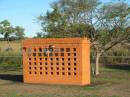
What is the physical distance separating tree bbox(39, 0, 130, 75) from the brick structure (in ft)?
11.5

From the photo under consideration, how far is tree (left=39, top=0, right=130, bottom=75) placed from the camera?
2320 centimetres

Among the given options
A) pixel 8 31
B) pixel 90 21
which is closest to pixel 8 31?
pixel 8 31

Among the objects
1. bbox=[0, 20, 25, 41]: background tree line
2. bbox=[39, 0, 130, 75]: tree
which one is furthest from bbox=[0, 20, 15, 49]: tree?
bbox=[39, 0, 130, 75]: tree

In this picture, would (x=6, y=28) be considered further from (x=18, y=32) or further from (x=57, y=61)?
(x=57, y=61)

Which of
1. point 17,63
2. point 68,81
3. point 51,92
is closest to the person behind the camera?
point 51,92

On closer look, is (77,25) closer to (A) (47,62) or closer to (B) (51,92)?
(A) (47,62)

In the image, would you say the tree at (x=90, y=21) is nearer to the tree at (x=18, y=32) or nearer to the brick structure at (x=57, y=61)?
the brick structure at (x=57, y=61)

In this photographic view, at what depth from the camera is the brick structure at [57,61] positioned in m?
19.5

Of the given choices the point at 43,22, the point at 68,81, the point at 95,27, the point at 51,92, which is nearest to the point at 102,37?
the point at 95,27

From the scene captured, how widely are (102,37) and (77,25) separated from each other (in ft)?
5.22

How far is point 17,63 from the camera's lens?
3669cm

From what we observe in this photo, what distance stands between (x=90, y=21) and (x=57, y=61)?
457 centimetres

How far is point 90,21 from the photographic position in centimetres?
2367

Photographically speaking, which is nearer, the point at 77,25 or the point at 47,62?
the point at 47,62
